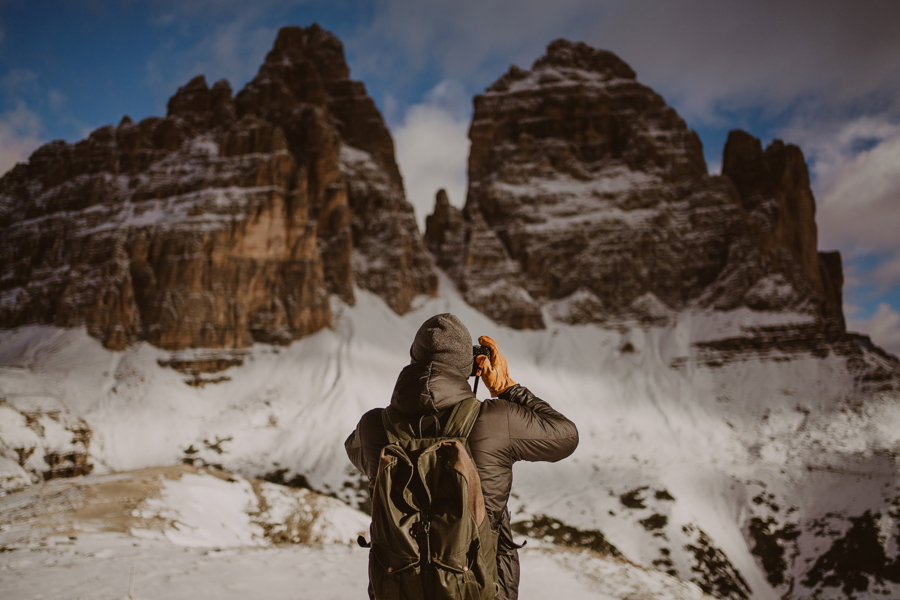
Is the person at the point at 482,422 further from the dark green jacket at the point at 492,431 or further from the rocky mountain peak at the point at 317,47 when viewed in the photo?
the rocky mountain peak at the point at 317,47

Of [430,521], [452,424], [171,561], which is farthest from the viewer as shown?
[171,561]

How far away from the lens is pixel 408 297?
6247cm

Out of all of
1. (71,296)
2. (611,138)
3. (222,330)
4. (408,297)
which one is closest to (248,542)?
(222,330)

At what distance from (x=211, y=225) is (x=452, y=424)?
170 feet

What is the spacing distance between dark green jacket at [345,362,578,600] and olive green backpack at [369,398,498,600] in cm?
10

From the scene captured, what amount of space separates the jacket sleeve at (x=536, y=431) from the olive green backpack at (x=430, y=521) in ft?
0.93

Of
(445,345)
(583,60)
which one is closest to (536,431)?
(445,345)

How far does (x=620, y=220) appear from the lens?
71.5 m

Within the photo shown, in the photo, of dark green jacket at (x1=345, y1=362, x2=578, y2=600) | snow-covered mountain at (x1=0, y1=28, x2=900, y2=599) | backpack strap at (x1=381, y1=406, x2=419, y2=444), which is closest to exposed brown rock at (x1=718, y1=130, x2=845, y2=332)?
snow-covered mountain at (x1=0, y1=28, x2=900, y2=599)

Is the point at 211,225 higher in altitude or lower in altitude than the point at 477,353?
higher

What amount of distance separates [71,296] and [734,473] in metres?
56.6

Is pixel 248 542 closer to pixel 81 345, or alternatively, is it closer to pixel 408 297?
pixel 81 345

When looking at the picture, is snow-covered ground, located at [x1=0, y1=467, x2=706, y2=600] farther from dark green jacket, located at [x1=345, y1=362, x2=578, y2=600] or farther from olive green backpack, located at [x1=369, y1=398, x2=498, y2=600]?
olive green backpack, located at [x1=369, y1=398, x2=498, y2=600]

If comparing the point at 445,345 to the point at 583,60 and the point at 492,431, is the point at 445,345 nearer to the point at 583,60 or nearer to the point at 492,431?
the point at 492,431
